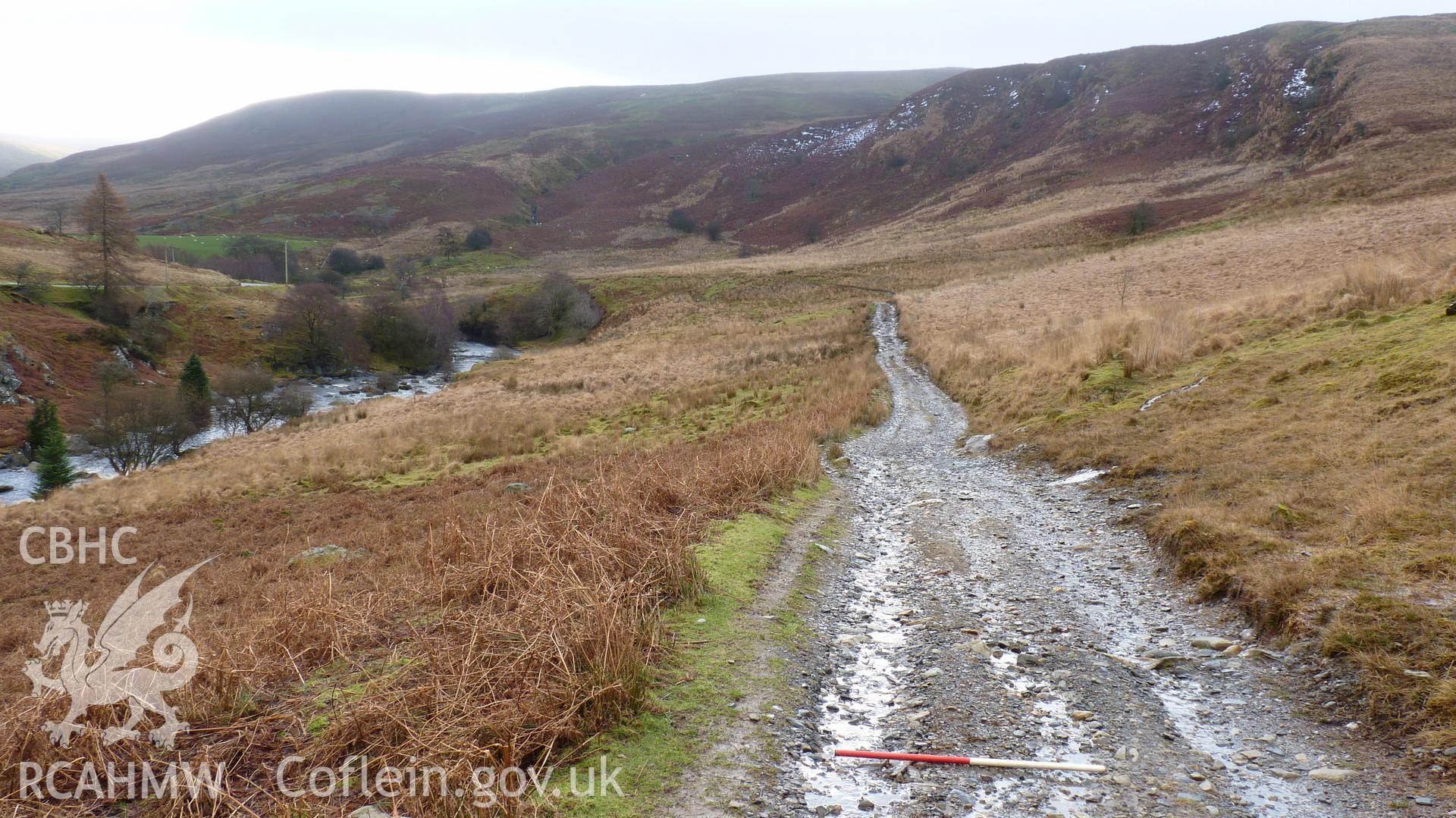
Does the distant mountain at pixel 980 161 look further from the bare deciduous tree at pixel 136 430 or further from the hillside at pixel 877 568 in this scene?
the bare deciduous tree at pixel 136 430

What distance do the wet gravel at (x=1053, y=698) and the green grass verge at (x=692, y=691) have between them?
462 millimetres

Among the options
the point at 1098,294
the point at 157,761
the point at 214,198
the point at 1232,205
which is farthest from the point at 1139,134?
the point at 214,198

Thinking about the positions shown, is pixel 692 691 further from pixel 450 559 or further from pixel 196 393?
pixel 196 393

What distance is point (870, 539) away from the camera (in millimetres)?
9602

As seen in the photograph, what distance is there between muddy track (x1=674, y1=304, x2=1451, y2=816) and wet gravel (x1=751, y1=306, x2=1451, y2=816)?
1 centimetres

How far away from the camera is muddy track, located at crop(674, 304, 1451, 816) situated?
160 inches

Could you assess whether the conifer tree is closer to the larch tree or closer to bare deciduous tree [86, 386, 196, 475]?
bare deciduous tree [86, 386, 196, 475]

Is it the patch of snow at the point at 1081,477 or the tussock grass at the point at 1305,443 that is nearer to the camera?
the tussock grass at the point at 1305,443

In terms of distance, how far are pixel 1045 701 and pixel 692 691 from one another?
101 inches

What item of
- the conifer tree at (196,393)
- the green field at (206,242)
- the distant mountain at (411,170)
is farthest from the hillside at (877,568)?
the distant mountain at (411,170)

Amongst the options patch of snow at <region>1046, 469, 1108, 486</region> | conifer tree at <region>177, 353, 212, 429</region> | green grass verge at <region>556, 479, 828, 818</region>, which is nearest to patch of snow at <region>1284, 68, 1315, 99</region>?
patch of snow at <region>1046, 469, 1108, 486</region>

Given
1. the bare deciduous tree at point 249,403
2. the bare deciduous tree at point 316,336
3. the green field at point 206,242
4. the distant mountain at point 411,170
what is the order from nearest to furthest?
the bare deciduous tree at point 249,403, the bare deciduous tree at point 316,336, the green field at point 206,242, the distant mountain at point 411,170

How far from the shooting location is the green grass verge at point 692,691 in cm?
398

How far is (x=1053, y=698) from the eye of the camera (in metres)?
5.23
